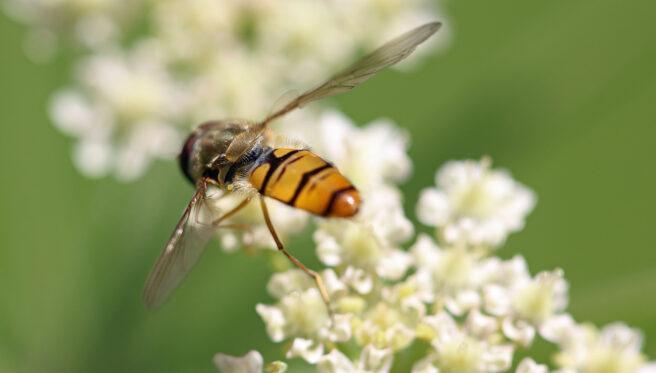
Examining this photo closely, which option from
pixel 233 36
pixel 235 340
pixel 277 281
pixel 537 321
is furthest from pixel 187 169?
pixel 537 321

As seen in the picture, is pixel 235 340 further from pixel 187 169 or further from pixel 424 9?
pixel 424 9

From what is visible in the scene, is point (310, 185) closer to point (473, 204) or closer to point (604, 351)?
point (473, 204)

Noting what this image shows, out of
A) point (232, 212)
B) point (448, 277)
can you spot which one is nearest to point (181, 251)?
point (232, 212)

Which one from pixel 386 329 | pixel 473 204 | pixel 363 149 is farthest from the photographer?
pixel 363 149

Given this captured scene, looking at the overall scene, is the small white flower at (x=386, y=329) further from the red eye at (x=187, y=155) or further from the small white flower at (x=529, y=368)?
the red eye at (x=187, y=155)

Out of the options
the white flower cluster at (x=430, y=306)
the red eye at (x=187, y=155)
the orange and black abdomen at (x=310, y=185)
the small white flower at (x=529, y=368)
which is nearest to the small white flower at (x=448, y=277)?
the white flower cluster at (x=430, y=306)

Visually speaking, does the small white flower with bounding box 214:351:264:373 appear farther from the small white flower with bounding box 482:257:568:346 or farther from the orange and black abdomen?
the small white flower with bounding box 482:257:568:346
